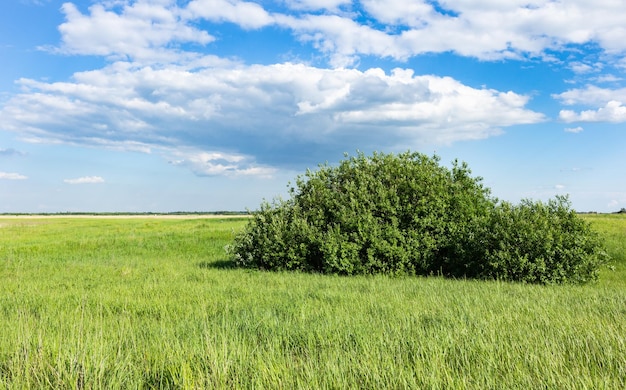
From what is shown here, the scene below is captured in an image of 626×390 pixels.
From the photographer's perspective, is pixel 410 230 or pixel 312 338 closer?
pixel 312 338

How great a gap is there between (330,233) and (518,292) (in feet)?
26.9

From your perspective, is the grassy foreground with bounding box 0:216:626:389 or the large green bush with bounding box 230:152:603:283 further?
the large green bush with bounding box 230:152:603:283

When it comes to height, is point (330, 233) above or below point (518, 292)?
above

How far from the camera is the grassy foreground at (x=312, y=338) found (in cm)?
528

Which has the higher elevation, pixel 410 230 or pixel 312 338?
pixel 410 230

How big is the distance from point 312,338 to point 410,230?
44.5ft

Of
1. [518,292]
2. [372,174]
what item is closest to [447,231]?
[372,174]

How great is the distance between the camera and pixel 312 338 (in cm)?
689

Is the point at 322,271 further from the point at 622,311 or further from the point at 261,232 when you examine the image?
the point at 622,311

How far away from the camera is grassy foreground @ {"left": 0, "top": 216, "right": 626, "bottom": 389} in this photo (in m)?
5.28

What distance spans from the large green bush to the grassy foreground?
16.8ft

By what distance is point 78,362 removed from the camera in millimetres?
5688

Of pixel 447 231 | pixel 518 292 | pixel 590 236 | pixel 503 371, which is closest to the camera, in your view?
pixel 503 371

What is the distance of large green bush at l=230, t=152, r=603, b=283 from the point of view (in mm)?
18141
